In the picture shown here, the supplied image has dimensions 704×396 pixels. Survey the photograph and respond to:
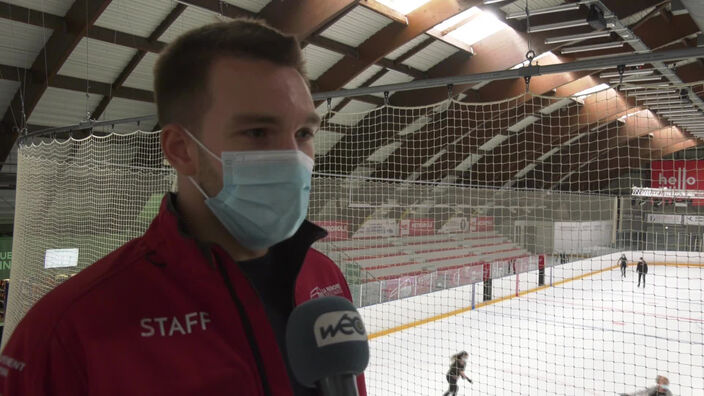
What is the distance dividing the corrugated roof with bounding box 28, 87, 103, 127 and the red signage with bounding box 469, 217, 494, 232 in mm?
8551

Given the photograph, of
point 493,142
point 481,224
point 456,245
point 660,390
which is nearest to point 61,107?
point 456,245

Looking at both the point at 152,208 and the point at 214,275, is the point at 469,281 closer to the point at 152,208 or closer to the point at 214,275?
the point at 152,208

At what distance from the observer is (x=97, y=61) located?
8289mm

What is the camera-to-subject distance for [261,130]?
2.80ft

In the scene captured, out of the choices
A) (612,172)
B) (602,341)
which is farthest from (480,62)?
(612,172)

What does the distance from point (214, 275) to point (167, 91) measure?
1.17 ft

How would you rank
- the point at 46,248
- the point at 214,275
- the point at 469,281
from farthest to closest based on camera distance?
the point at 469,281 < the point at 46,248 < the point at 214,275

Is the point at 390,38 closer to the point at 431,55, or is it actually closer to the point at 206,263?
the point at 431,55

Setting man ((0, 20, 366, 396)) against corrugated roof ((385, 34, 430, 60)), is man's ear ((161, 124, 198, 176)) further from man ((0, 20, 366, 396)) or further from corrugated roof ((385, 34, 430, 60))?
corrugated roof ((385, 34, 430, 60))

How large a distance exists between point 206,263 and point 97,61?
29.4ft

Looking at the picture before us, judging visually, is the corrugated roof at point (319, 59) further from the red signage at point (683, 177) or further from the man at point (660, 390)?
the red signage at point (683, 177)

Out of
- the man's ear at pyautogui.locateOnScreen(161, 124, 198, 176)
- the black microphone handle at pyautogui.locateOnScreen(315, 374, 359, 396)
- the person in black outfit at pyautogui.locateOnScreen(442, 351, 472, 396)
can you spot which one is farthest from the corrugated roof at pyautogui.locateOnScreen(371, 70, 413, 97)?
the black microphone handle at pyautogui.locateOnScreen(315, 374, 359, 396)

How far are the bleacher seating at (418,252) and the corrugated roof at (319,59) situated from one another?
11.8 ft

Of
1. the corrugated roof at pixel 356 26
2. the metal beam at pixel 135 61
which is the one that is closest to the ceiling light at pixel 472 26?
the corrugated roof at pixel 356 26
